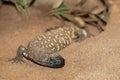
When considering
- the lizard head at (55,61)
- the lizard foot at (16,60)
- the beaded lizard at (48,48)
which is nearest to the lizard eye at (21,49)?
the beaded lizard at (48,48)

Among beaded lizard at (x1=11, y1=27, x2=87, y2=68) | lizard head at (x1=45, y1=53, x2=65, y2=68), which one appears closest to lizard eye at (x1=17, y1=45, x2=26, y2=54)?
beaded lizard at (x1=11, y1=27, x2=87, y2=68)

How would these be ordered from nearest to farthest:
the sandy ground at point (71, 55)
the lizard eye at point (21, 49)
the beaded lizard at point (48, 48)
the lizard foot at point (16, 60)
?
the sandy ground at point (71, 55) < the beaded lizard at point (48, 48) < the lizard foot at point (16, 60) < the lizard eye at point (21, 49)

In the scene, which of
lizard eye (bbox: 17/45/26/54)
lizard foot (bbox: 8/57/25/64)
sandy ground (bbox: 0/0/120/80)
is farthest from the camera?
lizard eye (bbox: 17/45/26/54)

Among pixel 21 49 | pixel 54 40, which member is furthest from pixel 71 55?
pixel 21 49

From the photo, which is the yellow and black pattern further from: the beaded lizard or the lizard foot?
the lizard foot

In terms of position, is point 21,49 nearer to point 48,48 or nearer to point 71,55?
point 48,48

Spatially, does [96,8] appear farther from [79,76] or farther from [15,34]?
[79,76]

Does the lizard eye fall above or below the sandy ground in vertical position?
above

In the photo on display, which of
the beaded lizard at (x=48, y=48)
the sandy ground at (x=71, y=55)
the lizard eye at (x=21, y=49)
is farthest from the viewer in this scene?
the lizard eye at (x=21, y=49)

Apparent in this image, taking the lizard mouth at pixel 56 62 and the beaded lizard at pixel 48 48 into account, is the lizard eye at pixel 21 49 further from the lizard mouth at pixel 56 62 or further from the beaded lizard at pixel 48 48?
the lizard mouth at pixel 56 62
